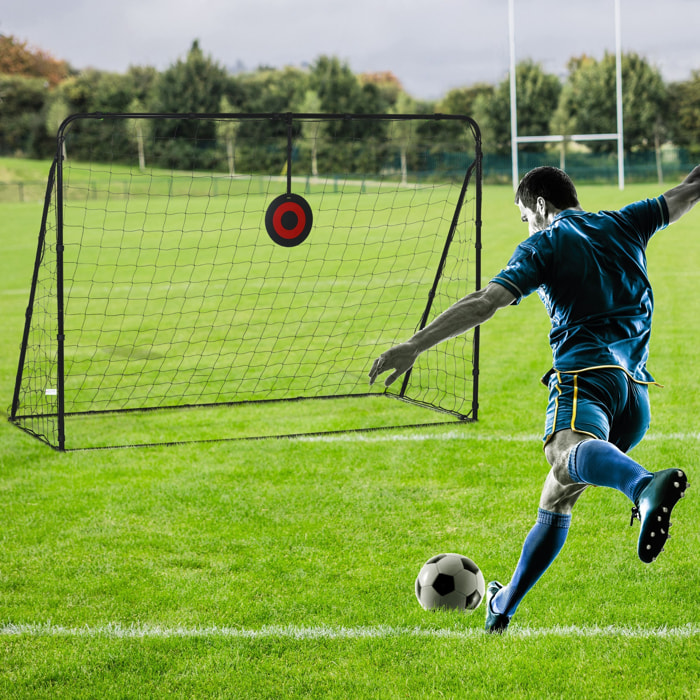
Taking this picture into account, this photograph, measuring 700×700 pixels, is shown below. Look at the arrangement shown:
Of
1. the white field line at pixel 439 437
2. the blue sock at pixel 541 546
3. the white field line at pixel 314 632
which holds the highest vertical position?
the blue sock at pixel 541 546

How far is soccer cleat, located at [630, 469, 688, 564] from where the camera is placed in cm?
268

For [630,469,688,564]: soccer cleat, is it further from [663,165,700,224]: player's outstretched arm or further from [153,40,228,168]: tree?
[153,40,228,168]: tree

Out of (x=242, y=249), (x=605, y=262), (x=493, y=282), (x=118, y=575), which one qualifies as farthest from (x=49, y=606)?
(x=242, y=249)

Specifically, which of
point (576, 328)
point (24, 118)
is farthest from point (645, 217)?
point (24, 118)

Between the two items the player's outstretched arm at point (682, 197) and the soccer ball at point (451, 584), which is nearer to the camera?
the player's outstretched arm at point (682, 197)

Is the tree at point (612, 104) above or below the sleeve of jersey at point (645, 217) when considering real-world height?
above

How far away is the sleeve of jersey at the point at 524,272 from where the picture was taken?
10.6ft

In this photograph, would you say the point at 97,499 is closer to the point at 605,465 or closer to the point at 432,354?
the point at 605,465

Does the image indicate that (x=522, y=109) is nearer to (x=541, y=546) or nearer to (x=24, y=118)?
(x=24, y=118)

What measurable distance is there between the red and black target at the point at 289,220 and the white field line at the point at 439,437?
5.61 feet

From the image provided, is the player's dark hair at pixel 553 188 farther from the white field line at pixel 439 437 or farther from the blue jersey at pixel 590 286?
the white field line at pixel 439 437

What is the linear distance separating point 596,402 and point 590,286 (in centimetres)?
47

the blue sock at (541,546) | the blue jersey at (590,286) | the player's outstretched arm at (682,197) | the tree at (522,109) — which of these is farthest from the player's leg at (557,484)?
the tree at (522,109)

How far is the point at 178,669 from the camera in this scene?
3.71 meters
